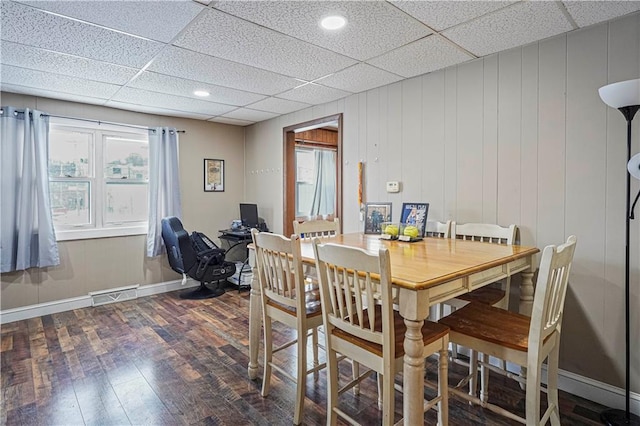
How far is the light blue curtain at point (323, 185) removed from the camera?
20.0ft

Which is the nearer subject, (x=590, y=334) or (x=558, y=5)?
(x=558, y=5)

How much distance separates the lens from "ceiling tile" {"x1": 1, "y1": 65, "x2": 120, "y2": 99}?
2984 mm

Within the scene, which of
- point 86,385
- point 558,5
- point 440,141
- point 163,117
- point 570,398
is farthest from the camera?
point 163,117

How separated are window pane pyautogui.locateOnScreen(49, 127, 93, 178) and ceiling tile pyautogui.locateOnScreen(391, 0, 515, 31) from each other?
387cm

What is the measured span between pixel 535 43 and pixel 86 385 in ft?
12.3

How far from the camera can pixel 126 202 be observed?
175 inches

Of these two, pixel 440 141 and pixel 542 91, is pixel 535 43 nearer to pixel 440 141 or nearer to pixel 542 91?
pixel 542 91

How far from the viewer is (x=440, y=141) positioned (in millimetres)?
2955

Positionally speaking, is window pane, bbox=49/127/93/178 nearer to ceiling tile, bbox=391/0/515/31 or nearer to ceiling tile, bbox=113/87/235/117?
ceiling tile, bbox=113/87/235/117

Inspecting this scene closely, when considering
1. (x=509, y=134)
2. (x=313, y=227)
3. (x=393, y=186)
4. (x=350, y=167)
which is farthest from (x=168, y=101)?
(x=509, y=134)

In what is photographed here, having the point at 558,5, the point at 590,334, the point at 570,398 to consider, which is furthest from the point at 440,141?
the point at 570,398

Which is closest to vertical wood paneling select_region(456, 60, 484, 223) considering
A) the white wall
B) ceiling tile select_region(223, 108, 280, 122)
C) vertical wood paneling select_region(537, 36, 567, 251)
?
the white wall

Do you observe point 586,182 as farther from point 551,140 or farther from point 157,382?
point 157,382

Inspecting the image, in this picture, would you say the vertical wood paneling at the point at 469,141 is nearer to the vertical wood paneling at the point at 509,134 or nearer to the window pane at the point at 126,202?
the vertical wood paneling at the point at 509,134
